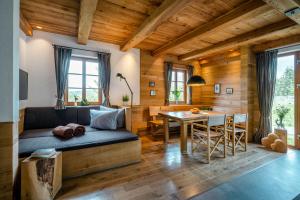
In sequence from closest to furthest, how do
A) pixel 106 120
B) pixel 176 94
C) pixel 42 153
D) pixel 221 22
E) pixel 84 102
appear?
pixel 42 153, pixel 221 22, pixel 106 120, pixel 84 102, pixel 176 94

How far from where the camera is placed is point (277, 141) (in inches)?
125

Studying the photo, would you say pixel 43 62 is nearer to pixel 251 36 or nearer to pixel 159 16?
pixel 159 16

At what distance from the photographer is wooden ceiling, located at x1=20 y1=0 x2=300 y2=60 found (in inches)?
83.7

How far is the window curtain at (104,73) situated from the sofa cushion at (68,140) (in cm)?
133

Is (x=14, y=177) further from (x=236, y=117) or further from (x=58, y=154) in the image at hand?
(x=236, y=117)

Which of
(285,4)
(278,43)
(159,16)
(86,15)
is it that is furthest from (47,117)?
(278,43)

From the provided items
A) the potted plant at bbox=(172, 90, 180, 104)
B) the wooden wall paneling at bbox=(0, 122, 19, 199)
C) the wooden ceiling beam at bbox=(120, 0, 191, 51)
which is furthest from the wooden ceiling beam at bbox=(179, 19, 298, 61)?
the wooden wall paneling at bbox=(0, 122, 19, 199)

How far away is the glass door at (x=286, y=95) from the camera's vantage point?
338cm

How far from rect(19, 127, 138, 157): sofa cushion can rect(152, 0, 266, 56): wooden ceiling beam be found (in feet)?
7.74

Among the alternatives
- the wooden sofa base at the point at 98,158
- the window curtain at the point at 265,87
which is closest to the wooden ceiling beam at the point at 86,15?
the wooden sofa base at the point at 98,158

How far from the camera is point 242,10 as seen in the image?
85.4 inches

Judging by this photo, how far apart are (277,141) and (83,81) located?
4.61 meters

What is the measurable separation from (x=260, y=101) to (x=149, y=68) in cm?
310

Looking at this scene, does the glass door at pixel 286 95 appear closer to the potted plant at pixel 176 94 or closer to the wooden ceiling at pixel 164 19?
the wooden ceiling at pixel 164 19
